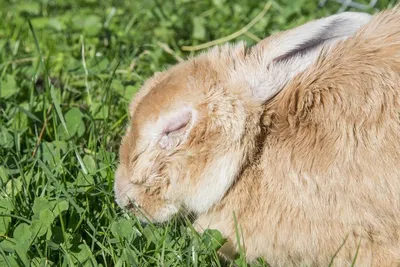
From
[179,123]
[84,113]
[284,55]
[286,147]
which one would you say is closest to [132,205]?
[179,123]

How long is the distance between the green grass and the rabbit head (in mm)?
119

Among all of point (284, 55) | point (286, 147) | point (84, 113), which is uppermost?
point (284, 55)

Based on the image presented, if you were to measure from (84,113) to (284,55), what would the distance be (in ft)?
3.80

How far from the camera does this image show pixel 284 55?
2840mm

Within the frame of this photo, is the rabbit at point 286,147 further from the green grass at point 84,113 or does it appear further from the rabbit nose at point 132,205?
the green grass at point 84,113

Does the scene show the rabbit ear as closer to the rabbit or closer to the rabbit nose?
the rabbit

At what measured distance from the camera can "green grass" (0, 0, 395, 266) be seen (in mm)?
2834

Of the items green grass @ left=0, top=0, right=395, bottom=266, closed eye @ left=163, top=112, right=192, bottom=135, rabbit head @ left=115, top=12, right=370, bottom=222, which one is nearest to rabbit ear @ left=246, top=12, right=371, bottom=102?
rabbit head @ left=115, top=12, right=370, bottom=222

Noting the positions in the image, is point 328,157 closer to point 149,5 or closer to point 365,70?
point 365,70

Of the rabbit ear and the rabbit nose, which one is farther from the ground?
the rabbit ear

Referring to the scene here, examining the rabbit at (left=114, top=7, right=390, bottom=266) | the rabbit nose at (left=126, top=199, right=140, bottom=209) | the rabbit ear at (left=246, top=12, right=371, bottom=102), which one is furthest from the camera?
the rabbit nose at (left=126, top=199, right=140, bottom=209)

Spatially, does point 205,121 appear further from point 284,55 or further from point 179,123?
point 284,55

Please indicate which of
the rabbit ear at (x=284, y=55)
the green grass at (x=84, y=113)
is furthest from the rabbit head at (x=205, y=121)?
the green grass at (x=84, y=113)

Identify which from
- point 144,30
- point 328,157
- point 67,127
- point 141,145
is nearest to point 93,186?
point 141,145
